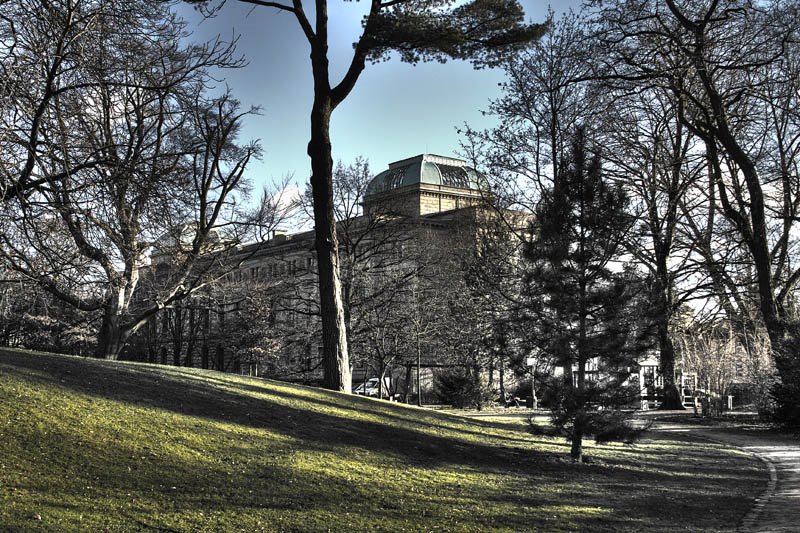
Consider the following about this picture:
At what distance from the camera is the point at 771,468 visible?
14.8 metres

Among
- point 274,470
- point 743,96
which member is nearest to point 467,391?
point 743,96

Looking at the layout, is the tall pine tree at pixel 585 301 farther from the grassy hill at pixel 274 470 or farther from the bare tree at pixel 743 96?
the bare tree at pixel 743 96

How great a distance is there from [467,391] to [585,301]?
20.7 metres

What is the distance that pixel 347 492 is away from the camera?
28.6 ft

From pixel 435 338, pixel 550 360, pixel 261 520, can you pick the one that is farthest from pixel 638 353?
pixel 435 338

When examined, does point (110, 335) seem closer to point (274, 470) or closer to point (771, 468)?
point (274, 470)

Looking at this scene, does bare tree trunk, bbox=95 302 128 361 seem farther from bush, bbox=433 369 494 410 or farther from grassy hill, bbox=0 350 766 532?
bush, bbox=433 369 494 410

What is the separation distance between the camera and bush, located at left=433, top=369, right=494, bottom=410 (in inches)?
1337

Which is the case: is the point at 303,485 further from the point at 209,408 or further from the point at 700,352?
the point at 700,352

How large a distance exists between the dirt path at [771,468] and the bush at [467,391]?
936 centimetres

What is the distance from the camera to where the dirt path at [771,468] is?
9.45 metres

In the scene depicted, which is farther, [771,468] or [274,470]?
[771,468]

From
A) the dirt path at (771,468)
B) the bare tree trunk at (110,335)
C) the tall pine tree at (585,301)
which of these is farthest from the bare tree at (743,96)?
the bare tree trunk at (110,335)

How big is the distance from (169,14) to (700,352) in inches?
975
